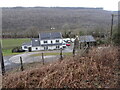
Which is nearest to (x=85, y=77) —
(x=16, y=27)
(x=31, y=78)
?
(x=31, y=78)

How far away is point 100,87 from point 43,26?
16.1 metres

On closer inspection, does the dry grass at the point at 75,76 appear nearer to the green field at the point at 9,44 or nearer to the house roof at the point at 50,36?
the green field at the point at 9,44

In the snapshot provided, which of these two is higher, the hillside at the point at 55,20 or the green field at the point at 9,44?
the hillside at the point at 55,20

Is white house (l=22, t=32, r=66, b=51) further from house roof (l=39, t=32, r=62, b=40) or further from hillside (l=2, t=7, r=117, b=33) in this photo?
hillside (l=2, t=7, r=117, b=33)

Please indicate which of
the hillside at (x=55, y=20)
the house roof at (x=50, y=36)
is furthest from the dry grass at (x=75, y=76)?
the hillside at (x=55, y=20)

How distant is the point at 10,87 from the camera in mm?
2068

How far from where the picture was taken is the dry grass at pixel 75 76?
78.4 inches

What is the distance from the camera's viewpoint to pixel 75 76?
7.00 feet

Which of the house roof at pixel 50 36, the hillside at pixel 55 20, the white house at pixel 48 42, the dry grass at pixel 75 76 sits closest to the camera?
the dry grass at pixel 75 76

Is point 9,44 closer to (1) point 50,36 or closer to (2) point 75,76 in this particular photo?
(1) point 50,36

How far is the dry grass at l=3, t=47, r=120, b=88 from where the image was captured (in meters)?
1.99

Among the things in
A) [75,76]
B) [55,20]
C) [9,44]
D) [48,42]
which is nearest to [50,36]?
[48,42]

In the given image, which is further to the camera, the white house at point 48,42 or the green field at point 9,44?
the white house at point 48,42

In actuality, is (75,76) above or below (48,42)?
above
